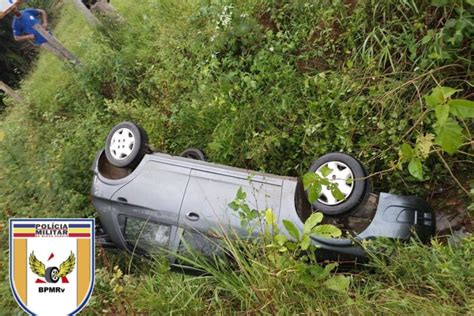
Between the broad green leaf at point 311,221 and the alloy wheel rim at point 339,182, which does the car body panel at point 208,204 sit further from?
the broad green leaf at point 311,221

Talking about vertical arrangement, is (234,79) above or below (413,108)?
above

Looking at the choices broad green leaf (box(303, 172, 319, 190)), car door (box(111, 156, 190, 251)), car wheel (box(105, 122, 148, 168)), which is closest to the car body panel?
car door (box(111, 156, 190, 251))

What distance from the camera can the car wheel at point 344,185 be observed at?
136 inches

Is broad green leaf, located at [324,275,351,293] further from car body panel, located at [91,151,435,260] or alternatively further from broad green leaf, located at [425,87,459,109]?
broad green leaf, located at [425,87,459,109]

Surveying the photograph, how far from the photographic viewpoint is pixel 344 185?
3.54 meters

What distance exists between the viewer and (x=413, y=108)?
384 cm

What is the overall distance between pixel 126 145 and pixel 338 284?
8.52 feet

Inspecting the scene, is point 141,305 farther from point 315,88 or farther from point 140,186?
point 315,88

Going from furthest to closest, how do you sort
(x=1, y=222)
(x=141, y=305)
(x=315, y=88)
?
1. (x=1, y=222)
2. (x=315, y=88)
3. (x=141, y=305)

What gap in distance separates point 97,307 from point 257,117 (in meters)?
2.49

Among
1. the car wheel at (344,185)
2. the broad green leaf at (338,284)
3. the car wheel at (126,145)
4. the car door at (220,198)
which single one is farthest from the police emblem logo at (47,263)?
the car wheel at (344,185)

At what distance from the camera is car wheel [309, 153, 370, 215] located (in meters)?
3.44

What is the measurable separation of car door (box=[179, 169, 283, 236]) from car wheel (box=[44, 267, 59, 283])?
1.34 m

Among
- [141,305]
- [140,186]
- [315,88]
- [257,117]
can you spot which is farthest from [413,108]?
[141,305]
